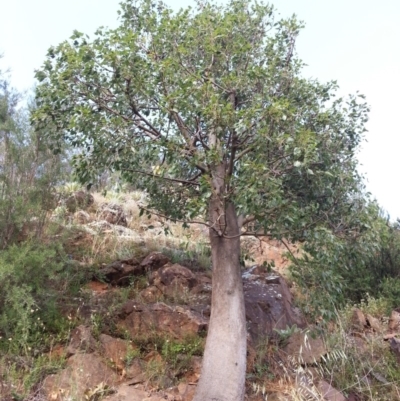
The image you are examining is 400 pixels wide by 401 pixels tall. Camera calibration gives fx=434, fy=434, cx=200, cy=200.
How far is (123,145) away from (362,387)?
4300 millimetres

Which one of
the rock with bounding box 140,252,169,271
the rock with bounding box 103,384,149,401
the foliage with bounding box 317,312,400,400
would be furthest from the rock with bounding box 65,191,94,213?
the foliage with bounding box 317,312,400,400

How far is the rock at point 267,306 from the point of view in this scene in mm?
6398

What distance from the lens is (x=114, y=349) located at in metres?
5.49

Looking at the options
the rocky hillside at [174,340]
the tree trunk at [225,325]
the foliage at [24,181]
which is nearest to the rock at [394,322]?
the rocky hillside at [174,340]

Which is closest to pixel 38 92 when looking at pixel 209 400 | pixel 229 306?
pixel 229 306

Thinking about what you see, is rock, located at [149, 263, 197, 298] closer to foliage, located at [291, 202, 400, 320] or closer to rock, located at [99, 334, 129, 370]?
rock, located at [99, 334, 129, 370]

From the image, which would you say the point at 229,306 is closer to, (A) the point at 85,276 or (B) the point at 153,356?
(B) the point at 153,356

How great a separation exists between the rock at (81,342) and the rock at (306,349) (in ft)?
8.91

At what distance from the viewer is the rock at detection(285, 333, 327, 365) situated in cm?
599

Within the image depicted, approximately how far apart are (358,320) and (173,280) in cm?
319

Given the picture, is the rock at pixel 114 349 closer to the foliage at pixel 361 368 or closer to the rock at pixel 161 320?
the rock at pixel 161 320

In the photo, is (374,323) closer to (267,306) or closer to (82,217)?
(267,306)

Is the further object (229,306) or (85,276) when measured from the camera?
(85,276)

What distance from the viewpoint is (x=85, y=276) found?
7.03 m
